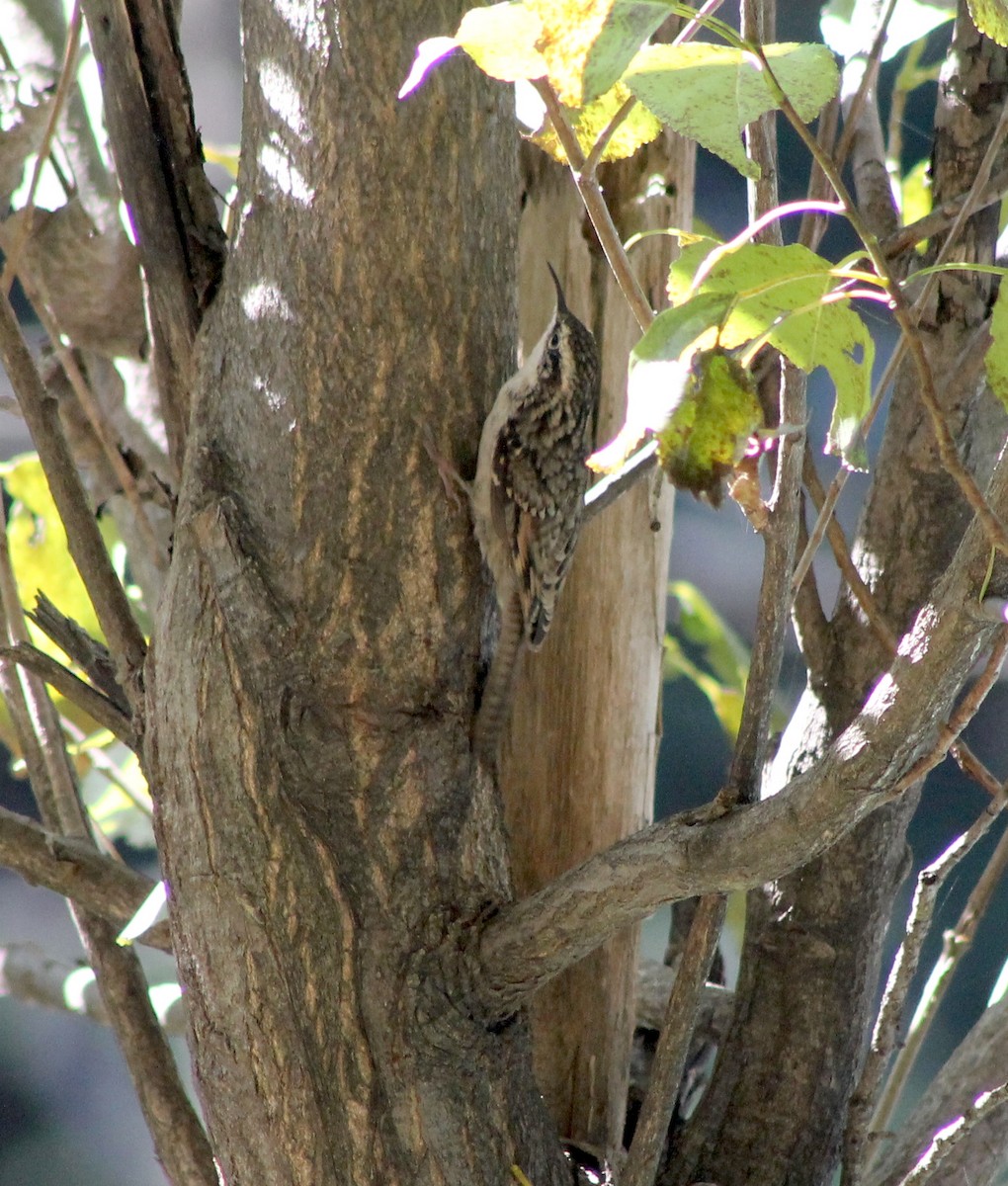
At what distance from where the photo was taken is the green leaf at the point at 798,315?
0.87 metres

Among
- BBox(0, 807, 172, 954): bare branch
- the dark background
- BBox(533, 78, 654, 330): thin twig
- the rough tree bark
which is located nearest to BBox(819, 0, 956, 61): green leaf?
the rough tree bark

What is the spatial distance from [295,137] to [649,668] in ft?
3.48

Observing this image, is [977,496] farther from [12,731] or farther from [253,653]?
[12,731]

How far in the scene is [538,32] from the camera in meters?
0.76

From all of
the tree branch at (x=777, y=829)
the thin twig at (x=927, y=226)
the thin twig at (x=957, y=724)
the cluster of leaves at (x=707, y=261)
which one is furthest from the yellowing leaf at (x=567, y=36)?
the thin twig at (x=927, y=226)

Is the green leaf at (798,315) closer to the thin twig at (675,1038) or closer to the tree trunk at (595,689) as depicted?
the thin twig at (675,1038)

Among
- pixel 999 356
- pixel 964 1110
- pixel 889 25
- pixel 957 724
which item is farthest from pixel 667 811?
pixel 999 356

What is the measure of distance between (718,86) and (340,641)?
3.12 feet

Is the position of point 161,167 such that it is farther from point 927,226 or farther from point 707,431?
point 707,431

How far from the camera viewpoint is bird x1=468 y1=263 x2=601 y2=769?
1.79 metres

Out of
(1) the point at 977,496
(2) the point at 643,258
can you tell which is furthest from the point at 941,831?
(1) the point at 977,496

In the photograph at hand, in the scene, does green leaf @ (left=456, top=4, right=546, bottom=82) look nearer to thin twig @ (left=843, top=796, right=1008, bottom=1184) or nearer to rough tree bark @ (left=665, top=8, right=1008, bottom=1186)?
thin twig @ (left=843, top=796, right=1008, bottom=1184)

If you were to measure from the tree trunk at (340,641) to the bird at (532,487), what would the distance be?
0.07 meters

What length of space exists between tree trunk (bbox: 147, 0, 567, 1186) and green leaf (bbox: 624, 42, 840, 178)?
2.77 feet
